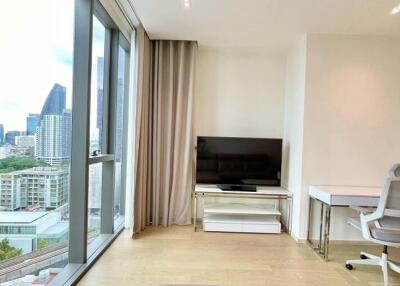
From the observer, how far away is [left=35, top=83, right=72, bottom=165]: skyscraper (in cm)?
219

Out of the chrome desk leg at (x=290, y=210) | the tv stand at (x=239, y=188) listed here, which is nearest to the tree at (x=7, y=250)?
the tv stand at (x=239, y=188)

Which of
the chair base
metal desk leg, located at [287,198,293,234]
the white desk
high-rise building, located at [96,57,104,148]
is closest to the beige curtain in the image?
high-rise building, located at [96,57,104,148]

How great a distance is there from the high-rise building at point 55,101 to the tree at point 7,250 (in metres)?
0.90

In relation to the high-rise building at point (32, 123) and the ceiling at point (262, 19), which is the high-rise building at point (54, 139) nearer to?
the high-rise building at point (32, 123)

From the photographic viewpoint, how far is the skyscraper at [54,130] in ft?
7.18

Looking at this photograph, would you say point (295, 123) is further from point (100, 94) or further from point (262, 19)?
point (100, 94)

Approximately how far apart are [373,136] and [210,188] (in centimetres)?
224

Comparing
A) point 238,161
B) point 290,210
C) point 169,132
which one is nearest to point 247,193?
point 238,161

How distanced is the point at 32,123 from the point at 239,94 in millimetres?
3127

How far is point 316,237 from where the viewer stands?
3.73m

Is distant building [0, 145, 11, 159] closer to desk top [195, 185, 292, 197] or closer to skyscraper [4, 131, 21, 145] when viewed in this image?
skyscraper [4, 131, 21, 145]

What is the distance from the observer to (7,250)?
1.82m

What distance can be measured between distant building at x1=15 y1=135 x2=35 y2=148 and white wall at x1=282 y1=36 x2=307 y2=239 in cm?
298

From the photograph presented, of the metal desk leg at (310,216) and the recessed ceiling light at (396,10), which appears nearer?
the recessed ceiling light at (396,10)
